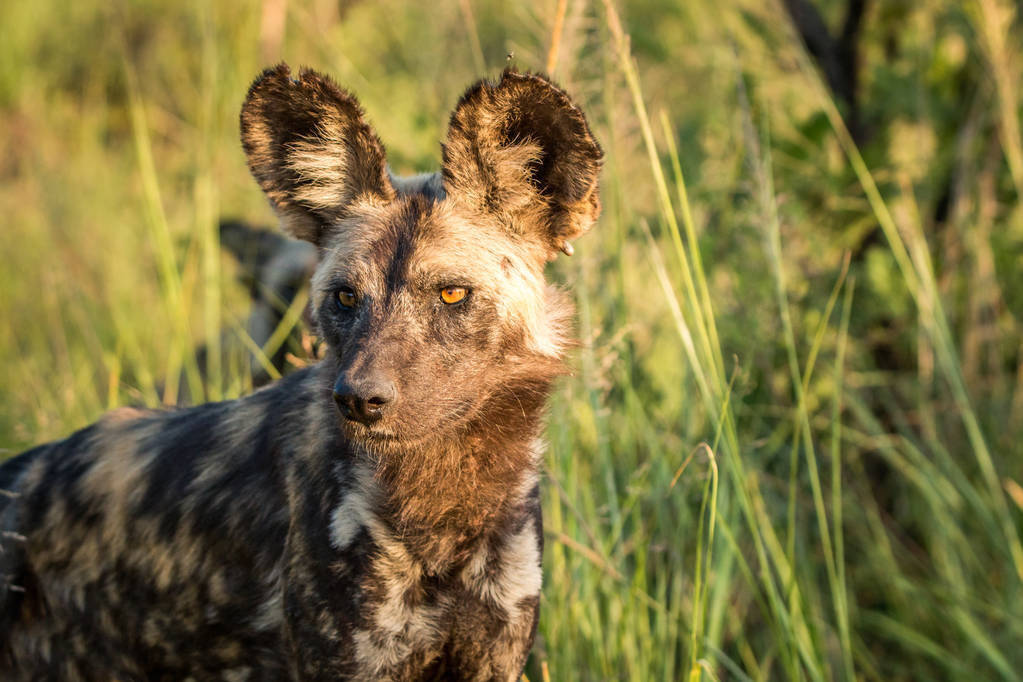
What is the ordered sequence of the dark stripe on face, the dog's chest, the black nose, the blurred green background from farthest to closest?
the blurred green background → the dark stripe on face → the dog's chest → the black nose

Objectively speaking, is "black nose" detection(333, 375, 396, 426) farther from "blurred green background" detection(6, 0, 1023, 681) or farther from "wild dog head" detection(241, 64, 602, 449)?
"blurred green background" detection(6, 0, 1023, 681)

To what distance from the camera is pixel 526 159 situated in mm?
2570

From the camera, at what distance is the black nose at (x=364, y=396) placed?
2252 mm

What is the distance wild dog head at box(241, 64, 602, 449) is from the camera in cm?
242

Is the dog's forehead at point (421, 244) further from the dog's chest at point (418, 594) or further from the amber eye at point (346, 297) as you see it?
the dog's chest at point (418, 594)

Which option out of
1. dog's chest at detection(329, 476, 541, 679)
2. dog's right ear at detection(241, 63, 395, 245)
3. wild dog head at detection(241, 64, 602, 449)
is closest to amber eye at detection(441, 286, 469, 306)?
wild dog head at detection(241, 64, 602, 449)

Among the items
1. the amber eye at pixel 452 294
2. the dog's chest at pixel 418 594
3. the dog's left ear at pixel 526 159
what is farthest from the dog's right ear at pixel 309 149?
the dog's chest at pixel 418 594

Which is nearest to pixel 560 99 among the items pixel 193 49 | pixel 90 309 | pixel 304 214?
pixel 304 214

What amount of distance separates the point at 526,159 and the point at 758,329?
168cm

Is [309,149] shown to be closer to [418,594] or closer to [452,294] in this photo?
[452,294]

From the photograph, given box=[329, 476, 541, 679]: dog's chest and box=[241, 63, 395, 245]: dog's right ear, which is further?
box=[241, 63, 395, 245]: dog's right ear

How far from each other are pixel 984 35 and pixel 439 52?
8.14 ft

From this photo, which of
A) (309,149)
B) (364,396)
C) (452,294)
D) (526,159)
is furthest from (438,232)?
(364,396)

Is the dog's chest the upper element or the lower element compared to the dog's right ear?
lower
